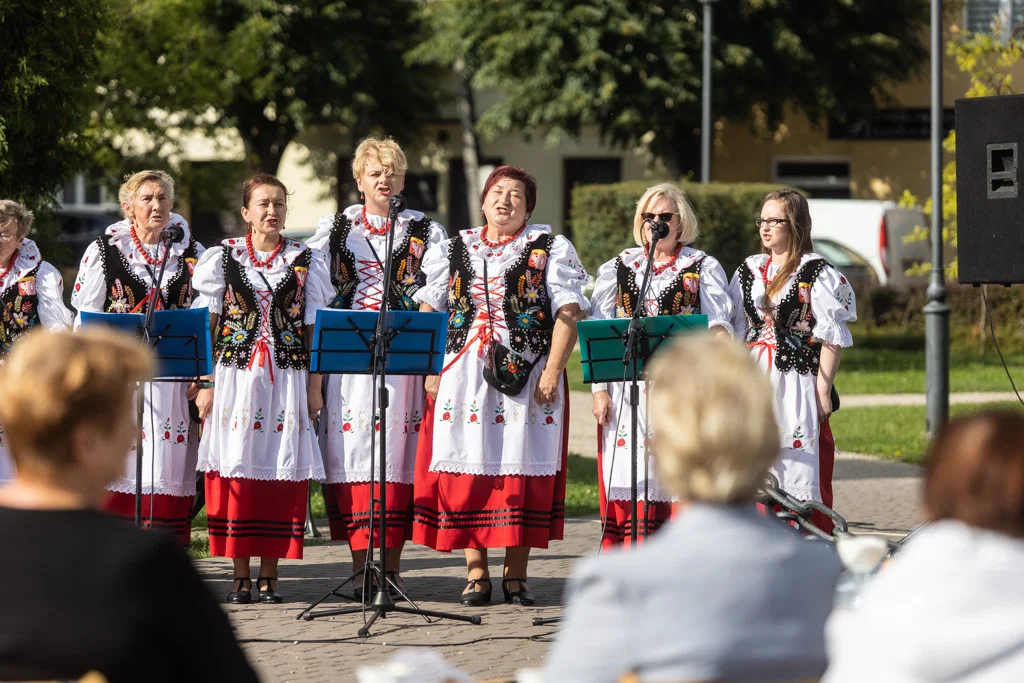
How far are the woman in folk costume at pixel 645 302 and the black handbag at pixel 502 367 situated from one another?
0.40 m

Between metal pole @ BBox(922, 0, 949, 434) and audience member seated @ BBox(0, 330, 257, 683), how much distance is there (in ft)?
38.2

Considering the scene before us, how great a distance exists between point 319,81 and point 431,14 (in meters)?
3.17

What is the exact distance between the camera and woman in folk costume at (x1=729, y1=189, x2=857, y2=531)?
732 centimetres

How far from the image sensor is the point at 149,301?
25.1 feet

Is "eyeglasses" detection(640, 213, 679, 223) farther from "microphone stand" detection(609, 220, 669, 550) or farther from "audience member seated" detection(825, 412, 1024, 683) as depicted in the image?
"audience member seated" detection(825, 412, 1024, 683)

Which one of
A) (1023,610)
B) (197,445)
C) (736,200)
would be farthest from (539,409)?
(736,200)

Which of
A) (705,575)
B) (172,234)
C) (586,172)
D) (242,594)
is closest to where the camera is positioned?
(705,575)

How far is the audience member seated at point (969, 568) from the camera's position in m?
2.63

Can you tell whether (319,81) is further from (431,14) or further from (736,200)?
(736,200)

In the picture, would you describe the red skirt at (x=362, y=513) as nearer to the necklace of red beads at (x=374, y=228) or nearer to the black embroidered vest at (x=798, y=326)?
the necklace of red beads at (x=374, y=228)

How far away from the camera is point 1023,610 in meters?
2.67

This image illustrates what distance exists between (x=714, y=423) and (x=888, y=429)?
1320cm

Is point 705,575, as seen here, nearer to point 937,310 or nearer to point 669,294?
point 669,294

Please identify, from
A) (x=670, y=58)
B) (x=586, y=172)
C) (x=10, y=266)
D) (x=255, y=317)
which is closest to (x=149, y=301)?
(x=255, y=317)
